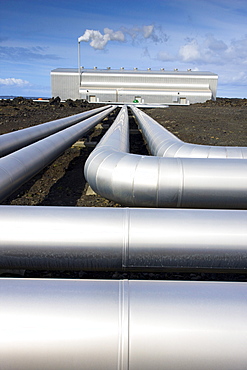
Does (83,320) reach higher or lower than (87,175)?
lower

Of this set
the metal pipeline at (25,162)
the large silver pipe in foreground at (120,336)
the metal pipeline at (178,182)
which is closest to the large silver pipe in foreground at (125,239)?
the large silver pipe in foreground at (120,336)

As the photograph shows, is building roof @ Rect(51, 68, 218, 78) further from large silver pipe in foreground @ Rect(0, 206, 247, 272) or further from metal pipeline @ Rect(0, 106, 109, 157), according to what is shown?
large silver pipe in foreground @ Rect(0, 206, 247, 272)

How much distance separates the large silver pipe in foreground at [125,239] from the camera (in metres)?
1.86

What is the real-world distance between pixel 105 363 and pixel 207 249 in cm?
91

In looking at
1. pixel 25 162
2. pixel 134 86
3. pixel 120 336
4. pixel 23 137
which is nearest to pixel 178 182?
pixel 120 336

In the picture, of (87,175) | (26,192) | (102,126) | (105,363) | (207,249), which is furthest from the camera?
(102,126)

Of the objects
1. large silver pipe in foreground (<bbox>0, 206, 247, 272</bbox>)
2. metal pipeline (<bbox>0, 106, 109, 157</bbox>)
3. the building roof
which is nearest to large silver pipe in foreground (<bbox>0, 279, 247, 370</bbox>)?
large silver pipe in foreground (<bbox>0, 206, 247, 272</bbox>)

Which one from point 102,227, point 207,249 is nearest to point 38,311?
point 102,227

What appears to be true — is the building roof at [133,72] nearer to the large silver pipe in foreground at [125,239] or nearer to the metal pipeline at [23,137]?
the metal pipeline at [23,137]

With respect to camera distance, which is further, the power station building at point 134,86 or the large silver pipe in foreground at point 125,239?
the power station building at point 134,86

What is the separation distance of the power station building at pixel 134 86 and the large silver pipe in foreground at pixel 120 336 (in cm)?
3816

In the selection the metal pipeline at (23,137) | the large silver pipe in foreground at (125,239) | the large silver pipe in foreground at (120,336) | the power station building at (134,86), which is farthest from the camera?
the power station building at (134,86)

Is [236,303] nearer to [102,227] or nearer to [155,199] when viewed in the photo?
[102,227]

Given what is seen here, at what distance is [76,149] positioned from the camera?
8.00 m
